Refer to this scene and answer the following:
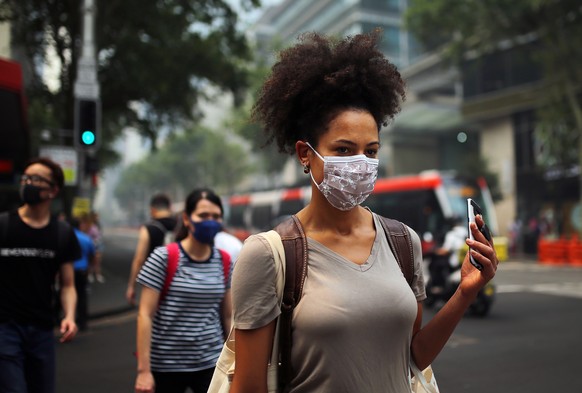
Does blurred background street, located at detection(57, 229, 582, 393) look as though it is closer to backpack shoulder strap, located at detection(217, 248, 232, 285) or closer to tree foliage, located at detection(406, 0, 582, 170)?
backpack shoulder strap, located at detection(217, 248, 232, 285)

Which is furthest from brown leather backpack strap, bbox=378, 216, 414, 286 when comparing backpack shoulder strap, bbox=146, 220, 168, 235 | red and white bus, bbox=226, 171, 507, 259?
red and white bus, bbox=226, 171, 507, 259

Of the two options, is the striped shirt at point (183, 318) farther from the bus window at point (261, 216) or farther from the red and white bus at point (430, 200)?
the bus window at point (261, 216)

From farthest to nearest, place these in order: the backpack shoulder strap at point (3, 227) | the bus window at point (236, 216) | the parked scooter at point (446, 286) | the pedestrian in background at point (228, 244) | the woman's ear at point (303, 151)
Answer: the bus window at point (236, 216)
the parked scooter at point (446, 286)
the pedestrian in background at point (228, 244)
the backpack shoulder strap at point (3, 227)
the woman's ear at point (303, 151)

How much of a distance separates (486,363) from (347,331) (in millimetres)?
5633

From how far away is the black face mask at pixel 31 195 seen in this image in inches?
144

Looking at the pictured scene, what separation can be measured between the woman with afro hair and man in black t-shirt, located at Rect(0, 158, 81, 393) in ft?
6.81

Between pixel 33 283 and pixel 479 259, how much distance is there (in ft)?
8.68

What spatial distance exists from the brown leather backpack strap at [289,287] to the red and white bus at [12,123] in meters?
10.0

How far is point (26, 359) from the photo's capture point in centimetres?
345

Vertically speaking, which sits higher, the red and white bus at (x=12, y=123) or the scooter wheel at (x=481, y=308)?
the red and white bus at (x=12, y=123)

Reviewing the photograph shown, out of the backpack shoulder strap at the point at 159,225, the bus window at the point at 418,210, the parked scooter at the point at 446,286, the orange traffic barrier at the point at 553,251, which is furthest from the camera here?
the orange traffic barrier at the point at 553,251

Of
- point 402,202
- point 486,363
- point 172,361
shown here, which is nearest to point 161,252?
point 172,361

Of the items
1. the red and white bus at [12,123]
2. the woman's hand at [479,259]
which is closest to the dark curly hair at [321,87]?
the woman's hand at [479,259]

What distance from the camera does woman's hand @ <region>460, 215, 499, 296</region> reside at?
182 centimetres
